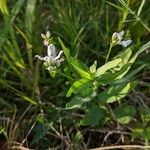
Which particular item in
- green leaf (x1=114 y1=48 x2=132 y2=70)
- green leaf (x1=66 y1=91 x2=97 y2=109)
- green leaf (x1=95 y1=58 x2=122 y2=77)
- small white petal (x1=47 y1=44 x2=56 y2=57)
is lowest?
→ green leaf (x1=66 y1=91 x2=97 y2=109)

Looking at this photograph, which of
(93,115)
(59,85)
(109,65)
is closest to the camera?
(109,65)

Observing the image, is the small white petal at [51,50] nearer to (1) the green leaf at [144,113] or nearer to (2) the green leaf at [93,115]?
(2) the green leaf at [93,115]

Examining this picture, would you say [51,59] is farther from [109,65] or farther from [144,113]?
[144,113]

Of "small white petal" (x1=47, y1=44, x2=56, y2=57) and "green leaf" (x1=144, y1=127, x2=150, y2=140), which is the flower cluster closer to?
"small white petal" (x1=47, y1=44, x2=56, y2=57)

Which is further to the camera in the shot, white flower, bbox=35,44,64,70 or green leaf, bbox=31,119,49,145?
green leaf, bbox=31,119,49,145

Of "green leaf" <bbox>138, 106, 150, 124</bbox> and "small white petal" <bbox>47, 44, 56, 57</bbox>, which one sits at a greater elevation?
"small white petal" <bbox>47, 44, 56, 57</bbox>

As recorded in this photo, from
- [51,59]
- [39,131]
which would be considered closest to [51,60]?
[51,59]

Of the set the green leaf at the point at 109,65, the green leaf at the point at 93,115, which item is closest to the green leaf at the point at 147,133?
the green leaf at the point at 93,115

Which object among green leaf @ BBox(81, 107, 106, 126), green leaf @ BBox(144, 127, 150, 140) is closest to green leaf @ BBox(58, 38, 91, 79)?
green leaf @ BBox(81, 107, 106, 126)
